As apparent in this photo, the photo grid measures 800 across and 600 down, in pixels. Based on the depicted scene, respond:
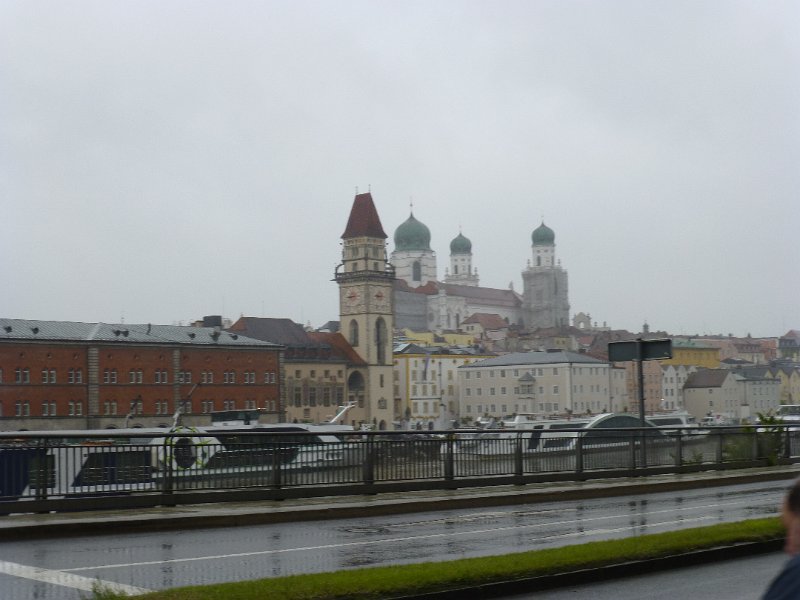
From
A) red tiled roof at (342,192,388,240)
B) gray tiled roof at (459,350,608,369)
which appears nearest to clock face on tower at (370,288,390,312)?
red tiled roof at (342,192,388,240)

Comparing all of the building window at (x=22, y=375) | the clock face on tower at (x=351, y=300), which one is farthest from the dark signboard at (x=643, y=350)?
the clock face on tower at (x=351, y=300)

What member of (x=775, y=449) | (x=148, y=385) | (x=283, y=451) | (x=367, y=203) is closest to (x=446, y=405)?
(x=367, y=203)

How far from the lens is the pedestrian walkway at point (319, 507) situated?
16.4 meters

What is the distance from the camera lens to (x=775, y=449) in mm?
34250

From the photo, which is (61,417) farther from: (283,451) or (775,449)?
(283,451)

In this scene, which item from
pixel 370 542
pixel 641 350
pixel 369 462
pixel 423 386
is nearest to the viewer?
pixel 370 542

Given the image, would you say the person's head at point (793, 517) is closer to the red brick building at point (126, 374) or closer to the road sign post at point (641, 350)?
the road sign post at point (641, 350)

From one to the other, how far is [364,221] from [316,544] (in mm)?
167509

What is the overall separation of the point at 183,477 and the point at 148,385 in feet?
367

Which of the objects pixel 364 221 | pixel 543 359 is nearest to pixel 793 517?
pixel 543 359

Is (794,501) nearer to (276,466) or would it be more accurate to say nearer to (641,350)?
(276,466)

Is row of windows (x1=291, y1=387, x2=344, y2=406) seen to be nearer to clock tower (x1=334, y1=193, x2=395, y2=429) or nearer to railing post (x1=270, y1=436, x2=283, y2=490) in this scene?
clock tower (x1=334, y1=193, x2=395, y2=429)

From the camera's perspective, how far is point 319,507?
19562 millimetres

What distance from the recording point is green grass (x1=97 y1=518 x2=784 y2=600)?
10602 millimetres
